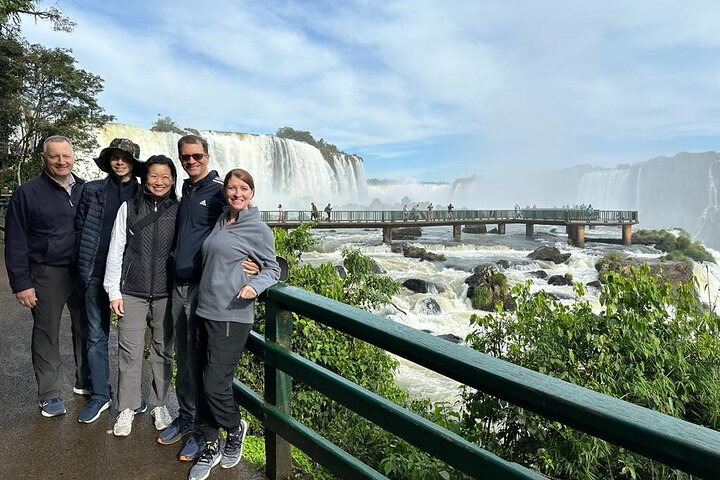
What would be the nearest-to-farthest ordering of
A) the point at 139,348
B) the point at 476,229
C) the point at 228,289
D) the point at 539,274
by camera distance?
the point at 228,289 → the point at 139,348 → the point at 539,274 → the point at 476,229

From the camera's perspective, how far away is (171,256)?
261 cm

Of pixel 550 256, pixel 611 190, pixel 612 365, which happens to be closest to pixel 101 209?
pixel 612 365

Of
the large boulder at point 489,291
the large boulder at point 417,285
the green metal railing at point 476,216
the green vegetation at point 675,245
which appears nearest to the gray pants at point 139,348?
the large boulder at point 489,291

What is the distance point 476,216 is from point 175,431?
3796cm

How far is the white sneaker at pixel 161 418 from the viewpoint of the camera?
282cm

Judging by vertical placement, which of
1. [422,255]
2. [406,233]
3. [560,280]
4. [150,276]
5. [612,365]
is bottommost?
[560,280]

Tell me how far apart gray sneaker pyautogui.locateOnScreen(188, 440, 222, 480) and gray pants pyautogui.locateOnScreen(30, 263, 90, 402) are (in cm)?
123

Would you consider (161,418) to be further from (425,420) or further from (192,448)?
(425,420)

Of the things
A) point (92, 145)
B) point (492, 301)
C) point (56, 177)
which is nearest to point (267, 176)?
point (92, 145)

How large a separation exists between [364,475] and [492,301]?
49.7 ft

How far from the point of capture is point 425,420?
1.50m

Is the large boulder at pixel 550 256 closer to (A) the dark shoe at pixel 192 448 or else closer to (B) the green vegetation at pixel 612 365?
(B) the green vegetation at pixel 612 365

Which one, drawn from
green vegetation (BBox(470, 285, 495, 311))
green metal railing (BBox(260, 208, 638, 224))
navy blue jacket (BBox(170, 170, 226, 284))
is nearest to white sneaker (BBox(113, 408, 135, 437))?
navy blue jacket (BBox(170, 170, 226, 284))

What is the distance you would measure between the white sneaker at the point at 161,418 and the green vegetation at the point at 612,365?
223 centimetres
